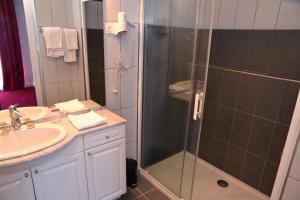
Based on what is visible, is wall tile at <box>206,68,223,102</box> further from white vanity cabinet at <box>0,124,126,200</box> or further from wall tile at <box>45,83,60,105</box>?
wall tile at <box>45,83,60,105</box>

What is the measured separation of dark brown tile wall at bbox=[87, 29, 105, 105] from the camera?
179 cm

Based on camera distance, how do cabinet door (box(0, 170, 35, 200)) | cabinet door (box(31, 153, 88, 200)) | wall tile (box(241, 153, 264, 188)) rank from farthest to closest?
wall tile (box(241, 153, 264, 188)) < cabinet door (box(31, 153, 88, 200)) < cabinet door (box(0, 170, 35, 200))

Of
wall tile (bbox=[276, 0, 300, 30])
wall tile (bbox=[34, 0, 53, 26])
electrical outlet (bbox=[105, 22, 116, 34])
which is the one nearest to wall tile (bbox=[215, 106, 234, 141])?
wall tile (bbox=[276, 0, 300, 30])

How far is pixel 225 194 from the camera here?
2137mm

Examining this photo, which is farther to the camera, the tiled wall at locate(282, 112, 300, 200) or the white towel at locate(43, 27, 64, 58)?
the white towel at locate(43, 27, 64, 58)

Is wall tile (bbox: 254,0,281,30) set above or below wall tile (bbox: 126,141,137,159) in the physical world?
above

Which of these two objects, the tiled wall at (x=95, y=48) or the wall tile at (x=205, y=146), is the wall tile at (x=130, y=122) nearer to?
the tiled wall at (x=95, y=48)

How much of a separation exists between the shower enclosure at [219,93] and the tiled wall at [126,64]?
0.10 metres

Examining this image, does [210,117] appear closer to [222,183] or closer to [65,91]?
[222,183]

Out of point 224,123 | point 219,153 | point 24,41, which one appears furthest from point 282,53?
point 24,41

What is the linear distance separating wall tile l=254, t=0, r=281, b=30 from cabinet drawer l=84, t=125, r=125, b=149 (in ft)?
5.02

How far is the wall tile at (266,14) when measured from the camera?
1794mm

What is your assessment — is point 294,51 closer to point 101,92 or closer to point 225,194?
point 225,194

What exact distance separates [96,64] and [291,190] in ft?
5.39
